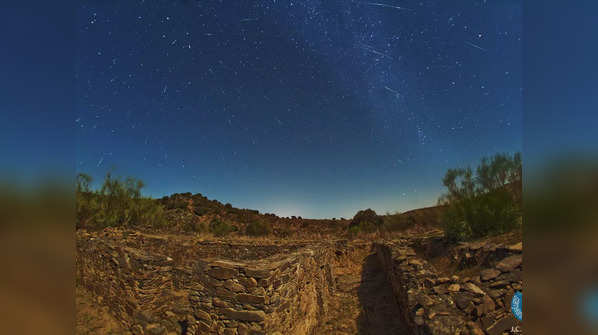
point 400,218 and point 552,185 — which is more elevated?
point 552,185

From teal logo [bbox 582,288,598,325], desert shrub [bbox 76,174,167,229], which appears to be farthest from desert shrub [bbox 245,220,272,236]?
teal logo [bbox 582,288,598,325]

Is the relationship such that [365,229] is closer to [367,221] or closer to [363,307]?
[367,221]

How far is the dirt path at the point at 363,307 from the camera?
388 centimetres

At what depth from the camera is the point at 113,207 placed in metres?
9.38

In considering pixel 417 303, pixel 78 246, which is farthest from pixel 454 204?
pixel 78 246

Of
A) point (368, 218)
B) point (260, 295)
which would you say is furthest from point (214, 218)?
point (260, 295)

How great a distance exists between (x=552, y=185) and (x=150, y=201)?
1377 centimetres

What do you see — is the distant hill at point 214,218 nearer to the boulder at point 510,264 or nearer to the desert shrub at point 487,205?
the desert shrub at point 487,205

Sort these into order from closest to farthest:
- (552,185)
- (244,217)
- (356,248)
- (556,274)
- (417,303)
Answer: (556,274)
(552,185)
(417,303)
(356,248)
(244,217)

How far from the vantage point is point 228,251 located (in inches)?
346

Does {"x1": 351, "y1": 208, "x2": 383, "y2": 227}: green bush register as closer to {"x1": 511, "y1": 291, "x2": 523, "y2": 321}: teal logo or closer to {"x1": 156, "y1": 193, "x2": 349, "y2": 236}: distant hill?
{"x1": 156, "y1": 193, "x2": 349, "y2": 236}: distant hill

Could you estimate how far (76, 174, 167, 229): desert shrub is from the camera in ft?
28.0

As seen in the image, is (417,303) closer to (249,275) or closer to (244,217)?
(249,275)

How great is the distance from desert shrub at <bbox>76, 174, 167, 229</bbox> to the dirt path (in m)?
9.65
